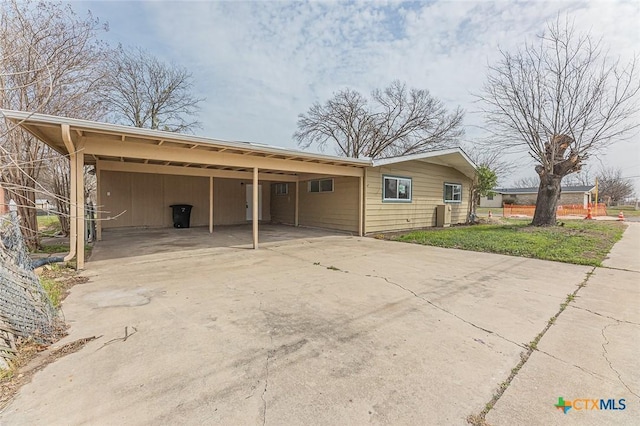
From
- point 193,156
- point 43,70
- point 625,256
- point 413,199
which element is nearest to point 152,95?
point 43,70

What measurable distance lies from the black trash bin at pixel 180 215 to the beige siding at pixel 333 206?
4515mm

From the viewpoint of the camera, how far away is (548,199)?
11.0 m

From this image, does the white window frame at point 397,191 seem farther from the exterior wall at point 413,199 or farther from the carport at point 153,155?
the carport at point 153,155

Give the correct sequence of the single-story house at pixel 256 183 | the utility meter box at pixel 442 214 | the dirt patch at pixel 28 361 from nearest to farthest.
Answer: the dirt patch at pixel 28 361 → the single-story house at pixel 256 183 → the utility meter box at pixel 442 214

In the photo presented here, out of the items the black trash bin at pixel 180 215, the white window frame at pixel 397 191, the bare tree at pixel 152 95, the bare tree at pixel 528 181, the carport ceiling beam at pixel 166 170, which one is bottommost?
the black trash bin at pixel 180 215

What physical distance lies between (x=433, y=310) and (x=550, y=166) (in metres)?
10.4

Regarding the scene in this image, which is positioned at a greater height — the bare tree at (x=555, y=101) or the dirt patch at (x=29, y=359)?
the bare tree at (x=555, y=101)

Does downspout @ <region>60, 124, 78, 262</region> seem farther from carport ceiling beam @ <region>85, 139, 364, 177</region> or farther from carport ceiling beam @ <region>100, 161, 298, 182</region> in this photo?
carport ceiling beam @ <region>100, 161, 298, 182</region>

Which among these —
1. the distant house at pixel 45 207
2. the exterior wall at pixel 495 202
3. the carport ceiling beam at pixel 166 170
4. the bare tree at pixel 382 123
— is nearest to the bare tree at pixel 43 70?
the carport ceiling beam at pixel 166 170

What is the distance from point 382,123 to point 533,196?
78.9ft

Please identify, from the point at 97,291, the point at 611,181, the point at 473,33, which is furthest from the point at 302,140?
the point at 611,181

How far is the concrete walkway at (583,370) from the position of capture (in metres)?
1.74

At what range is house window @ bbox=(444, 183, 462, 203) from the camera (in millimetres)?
12875

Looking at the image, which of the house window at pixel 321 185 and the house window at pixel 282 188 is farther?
the house window at pixel 282 188
